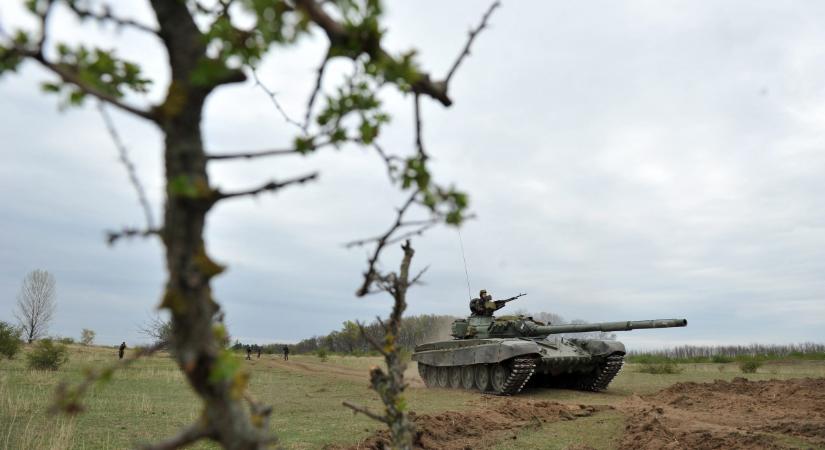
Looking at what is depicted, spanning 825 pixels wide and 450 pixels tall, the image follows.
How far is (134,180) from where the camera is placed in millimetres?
1683

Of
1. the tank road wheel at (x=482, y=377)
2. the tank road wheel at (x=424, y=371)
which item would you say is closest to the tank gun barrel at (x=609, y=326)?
the tank road wheel at (x=482, y=377)

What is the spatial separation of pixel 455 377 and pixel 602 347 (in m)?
4.31

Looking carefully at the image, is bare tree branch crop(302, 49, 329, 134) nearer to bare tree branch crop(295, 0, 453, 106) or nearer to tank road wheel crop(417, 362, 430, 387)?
bare tree branch crop(295, 0, 453, 106)

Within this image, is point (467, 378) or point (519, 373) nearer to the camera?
point (519, 373)

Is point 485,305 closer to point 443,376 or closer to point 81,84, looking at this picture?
point 443,376

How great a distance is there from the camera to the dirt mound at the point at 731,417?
818 cm

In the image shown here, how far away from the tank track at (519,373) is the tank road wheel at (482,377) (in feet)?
3.91

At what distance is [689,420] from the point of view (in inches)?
401

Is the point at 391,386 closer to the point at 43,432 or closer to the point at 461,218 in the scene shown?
the point at 461,218

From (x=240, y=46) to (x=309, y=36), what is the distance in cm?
23

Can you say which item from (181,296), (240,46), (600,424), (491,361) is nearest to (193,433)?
(181,296)

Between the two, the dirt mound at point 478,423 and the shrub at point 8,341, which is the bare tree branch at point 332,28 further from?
the shrub at point 8,341

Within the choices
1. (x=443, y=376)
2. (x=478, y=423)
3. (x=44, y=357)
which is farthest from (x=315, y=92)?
(x=44, y=357)

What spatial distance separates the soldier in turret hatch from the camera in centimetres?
1955
